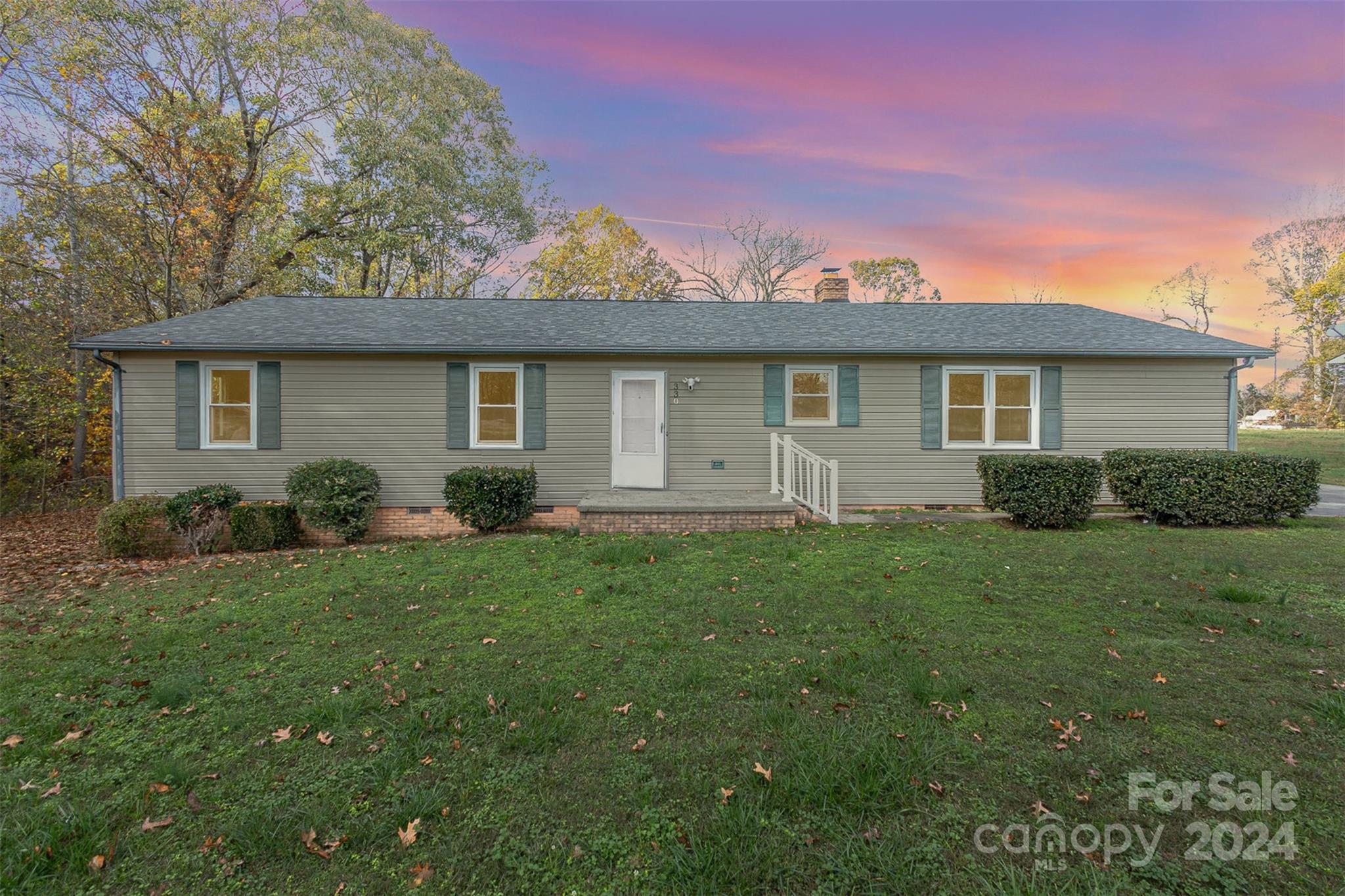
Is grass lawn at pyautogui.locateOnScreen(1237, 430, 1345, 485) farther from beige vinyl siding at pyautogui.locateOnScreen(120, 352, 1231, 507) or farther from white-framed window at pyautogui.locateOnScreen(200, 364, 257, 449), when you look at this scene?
white-framed window at pyautogui.locateOnScreen(200, 364, 257, 449)

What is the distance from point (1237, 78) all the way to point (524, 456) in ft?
51.8

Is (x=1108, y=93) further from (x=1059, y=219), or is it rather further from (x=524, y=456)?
(x=524, y=456)

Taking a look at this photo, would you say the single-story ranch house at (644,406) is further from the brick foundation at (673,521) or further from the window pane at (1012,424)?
the brick foundation at (673,521)

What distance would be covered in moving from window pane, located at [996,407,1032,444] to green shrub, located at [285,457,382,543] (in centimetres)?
1025

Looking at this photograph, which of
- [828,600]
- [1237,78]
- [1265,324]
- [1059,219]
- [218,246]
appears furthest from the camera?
[1265,324]

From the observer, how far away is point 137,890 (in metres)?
1.84

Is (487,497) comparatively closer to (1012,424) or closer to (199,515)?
(199,515)

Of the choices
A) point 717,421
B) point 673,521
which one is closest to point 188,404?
point 673,521

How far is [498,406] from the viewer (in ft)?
29.8

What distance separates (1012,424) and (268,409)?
12273 millimetres

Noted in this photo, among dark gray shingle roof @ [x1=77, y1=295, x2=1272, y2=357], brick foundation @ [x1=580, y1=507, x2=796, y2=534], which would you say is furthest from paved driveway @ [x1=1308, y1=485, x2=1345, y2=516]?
brick foundation @ [x1=580, y1=507, x2=796, y2=534]

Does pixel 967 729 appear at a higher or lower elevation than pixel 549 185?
lower

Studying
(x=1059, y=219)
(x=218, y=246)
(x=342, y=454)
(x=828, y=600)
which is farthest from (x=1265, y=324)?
(x=218, y=246)

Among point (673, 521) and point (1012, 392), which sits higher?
point (1012, 392)
